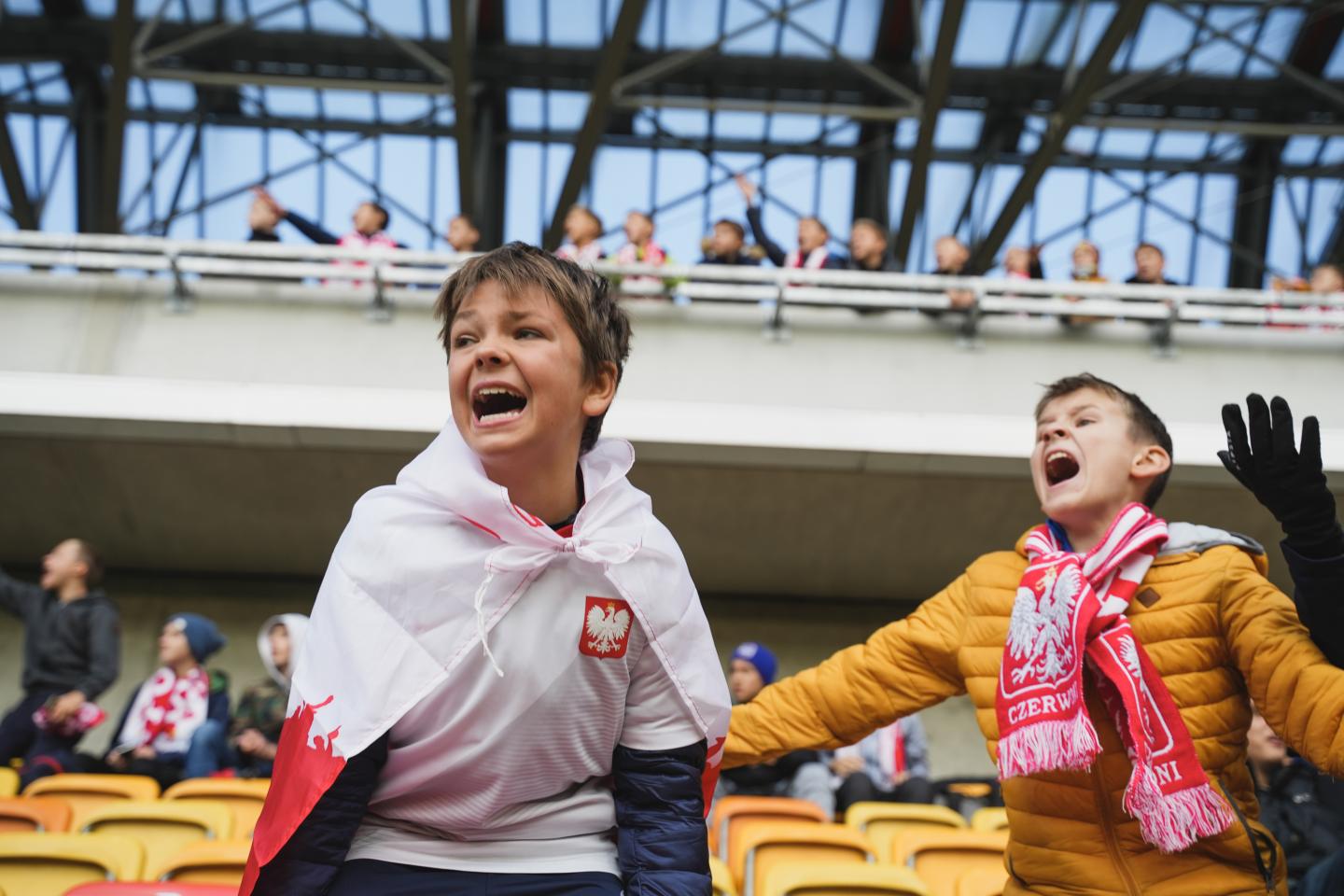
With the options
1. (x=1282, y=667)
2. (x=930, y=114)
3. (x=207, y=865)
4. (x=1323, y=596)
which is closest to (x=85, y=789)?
(x=207, y=865)

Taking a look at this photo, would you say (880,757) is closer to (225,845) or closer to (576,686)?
(225,845)

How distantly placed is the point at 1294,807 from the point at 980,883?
63.0 inches

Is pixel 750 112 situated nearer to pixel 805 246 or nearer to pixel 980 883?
pixel 805 246

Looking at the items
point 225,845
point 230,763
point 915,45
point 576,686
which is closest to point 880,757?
point 230,763

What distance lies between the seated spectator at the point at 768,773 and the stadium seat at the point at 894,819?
2.74 feet

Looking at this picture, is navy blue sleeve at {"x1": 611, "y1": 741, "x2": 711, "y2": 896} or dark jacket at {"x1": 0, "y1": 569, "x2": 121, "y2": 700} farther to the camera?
dark jacket at {"x1": 0, "y1": 569, "x2": 121, "y2": 700}

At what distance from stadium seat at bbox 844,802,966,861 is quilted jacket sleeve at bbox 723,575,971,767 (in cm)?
234

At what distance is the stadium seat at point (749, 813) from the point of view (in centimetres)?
491

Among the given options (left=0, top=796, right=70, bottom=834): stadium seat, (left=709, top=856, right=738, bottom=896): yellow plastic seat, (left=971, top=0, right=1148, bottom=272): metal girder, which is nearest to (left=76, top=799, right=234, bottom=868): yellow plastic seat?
(left=0, top=796, right=70, bottom=834): stadium seat

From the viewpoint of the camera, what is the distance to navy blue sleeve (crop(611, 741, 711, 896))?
205cm

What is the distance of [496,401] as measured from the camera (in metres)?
2.23

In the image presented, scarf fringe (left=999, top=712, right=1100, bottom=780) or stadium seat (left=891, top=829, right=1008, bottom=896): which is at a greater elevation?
scarf fringe (left=999, top=712, right=1100, bottom=780)

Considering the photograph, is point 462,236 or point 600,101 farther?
Answer: point 600,101

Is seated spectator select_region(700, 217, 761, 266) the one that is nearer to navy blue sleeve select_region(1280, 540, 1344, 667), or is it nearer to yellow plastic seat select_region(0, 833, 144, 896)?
yellow plastic seat select_region(0, 833, 144, 896)
